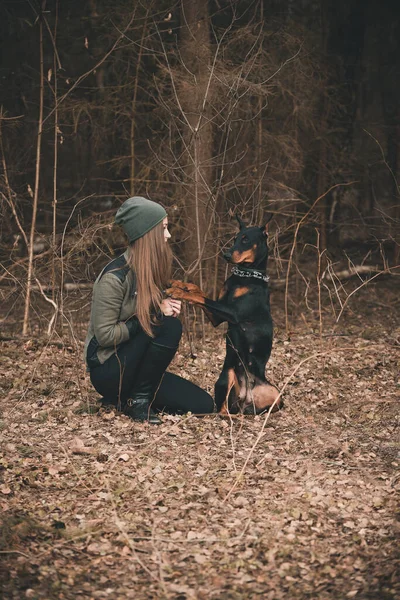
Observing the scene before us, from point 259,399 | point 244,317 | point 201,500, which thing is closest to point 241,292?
point 244,317

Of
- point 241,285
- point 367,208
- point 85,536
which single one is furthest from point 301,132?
point 85,536

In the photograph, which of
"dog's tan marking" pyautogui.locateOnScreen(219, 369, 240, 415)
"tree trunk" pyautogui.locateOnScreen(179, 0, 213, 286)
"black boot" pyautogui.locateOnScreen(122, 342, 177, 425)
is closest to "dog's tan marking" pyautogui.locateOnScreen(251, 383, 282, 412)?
"dog's tan marking" pyautogui.locateOnScreen(219, 369, 240, 415)

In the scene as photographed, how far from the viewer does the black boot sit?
19.9 feet

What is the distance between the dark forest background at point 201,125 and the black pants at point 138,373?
144 centimetres

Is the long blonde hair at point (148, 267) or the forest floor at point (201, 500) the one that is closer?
the forest floor at point (201, 500)

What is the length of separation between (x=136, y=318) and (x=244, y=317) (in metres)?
0.77

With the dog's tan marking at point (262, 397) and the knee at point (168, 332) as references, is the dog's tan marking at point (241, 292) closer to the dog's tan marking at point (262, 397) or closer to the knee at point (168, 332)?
the knee at point (168, 332)

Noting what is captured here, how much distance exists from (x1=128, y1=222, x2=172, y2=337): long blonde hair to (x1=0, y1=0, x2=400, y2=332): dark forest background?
1385mm

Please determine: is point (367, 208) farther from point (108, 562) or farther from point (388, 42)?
point (108, 562)

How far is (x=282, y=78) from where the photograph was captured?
35.2 ft

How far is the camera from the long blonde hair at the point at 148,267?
19.3 feet

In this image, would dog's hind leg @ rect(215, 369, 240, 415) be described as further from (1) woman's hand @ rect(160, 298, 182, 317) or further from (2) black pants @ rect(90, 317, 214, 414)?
(1) woman's hand @ rect(160, 298, 182, 317)

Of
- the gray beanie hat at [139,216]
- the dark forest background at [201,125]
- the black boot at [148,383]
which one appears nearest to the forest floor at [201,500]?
the black boot at [148,383]

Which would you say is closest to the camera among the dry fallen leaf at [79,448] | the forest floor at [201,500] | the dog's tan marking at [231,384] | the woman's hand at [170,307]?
the forest floor at [201,500]
